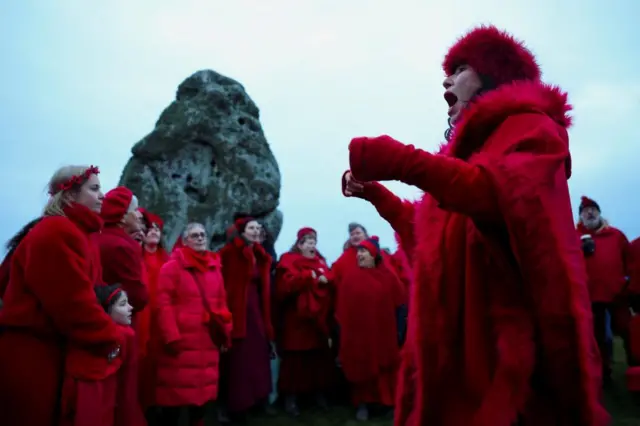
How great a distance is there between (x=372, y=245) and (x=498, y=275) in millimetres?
4617

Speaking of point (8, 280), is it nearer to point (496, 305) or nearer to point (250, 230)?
point (496, 305)

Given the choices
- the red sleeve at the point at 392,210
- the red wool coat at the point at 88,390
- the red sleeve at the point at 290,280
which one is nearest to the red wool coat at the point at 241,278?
the red sleeve at the point at 290,280

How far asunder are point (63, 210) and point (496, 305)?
229 centimetres

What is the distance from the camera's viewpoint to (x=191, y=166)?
8.32 m

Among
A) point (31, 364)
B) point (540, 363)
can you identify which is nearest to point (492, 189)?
point (540, 363)

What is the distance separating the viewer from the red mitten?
137 centimetres

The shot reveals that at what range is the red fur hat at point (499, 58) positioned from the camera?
5.90ft

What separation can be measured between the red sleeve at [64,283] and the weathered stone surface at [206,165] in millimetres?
5041

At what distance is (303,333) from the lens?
6.06 metres

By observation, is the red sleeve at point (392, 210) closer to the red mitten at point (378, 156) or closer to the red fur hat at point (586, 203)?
the red mitten at point (378, 156)

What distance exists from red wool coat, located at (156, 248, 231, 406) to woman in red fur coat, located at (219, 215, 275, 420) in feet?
2.92

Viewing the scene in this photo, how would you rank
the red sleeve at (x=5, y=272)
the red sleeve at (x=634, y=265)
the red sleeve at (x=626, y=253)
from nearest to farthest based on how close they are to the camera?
the red sleeve at (x=5, y=272), the red sleeve at (x=634, y=265), the red sleeve at (x=626, y=253)

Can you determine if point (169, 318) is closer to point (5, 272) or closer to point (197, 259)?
point (197, 259)

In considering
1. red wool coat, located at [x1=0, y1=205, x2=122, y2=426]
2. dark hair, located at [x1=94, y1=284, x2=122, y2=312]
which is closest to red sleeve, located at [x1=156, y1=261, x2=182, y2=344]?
dark hair, located at [x1=94, y1=284, x2=122, y2=312]
